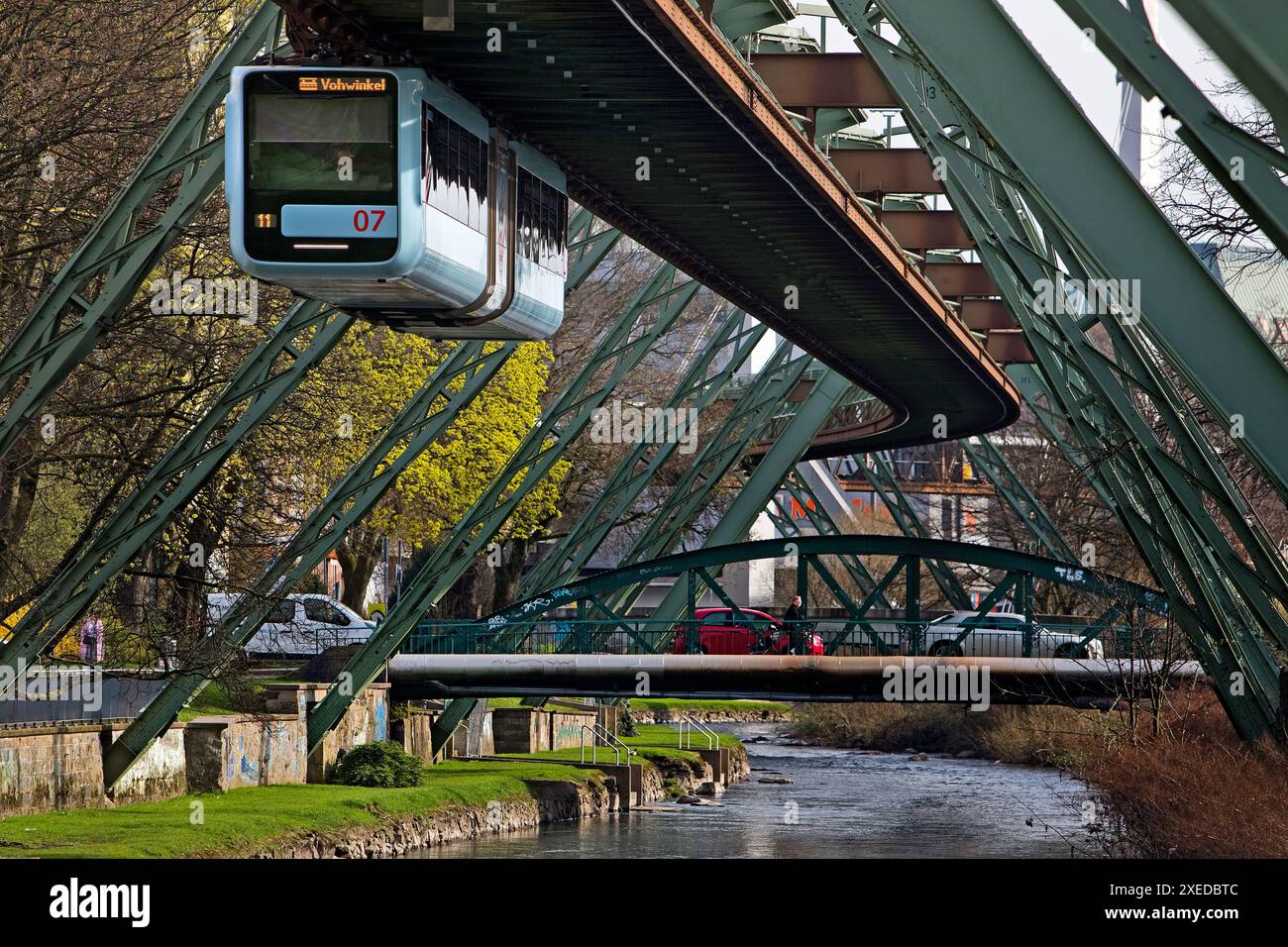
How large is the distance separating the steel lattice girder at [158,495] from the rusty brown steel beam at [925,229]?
41.1 ft

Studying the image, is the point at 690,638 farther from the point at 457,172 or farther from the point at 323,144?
the point at 323,144

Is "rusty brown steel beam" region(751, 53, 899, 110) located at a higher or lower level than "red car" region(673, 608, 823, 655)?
higher

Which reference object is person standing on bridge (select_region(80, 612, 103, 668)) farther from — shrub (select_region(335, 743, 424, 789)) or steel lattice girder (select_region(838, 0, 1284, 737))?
steel lattice girder (select_region(838, 0, 1284, 737))

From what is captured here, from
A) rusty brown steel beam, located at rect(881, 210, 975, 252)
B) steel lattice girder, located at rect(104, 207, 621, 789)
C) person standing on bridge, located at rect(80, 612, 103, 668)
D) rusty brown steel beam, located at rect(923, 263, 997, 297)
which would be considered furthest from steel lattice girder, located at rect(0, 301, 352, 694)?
rusty brown steel beam, located at rect(923, 263, 997, 297)

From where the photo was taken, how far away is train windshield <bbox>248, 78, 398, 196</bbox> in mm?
16297

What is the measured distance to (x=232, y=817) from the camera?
87.0 ft

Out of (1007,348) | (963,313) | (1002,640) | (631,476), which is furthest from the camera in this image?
(1002,640)

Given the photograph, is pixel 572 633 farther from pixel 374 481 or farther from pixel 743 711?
pixel 743 711

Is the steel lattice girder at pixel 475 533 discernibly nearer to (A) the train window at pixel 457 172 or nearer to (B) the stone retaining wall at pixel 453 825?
(B) the stone retaining wall at pixel 453 825

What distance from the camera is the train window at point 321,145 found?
1630cm

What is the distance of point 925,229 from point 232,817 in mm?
15421

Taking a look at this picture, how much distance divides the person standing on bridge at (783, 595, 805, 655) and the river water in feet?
11.2

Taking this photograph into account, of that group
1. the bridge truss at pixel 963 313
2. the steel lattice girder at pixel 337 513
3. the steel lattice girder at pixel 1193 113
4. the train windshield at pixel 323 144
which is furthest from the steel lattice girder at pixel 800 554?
the steel lattice girder at pixel 1193 113
